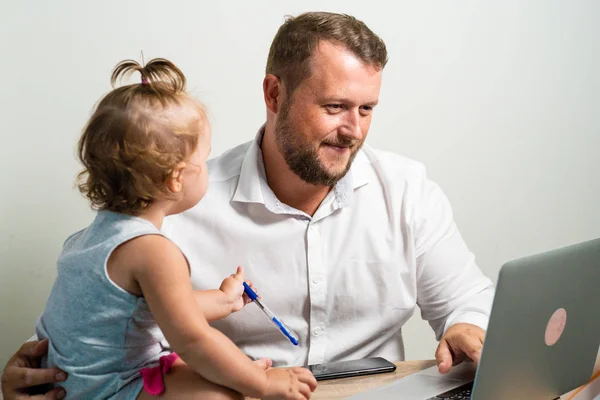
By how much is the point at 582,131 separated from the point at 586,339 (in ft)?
5.11

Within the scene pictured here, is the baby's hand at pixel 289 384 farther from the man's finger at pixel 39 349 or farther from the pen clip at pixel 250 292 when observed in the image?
the man's finger at pixel 39 349

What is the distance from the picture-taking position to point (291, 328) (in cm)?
179

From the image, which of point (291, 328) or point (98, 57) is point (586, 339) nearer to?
point (291, 328)

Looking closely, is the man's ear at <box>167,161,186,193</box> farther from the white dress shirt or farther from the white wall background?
the white wall background

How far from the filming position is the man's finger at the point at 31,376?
128 centimetres

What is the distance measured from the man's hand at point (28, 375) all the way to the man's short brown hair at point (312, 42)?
85 cm

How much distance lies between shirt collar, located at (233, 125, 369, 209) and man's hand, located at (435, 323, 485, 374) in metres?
0.47

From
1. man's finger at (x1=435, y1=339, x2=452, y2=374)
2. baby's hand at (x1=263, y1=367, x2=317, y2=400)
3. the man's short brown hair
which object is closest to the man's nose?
the man's short brown hair

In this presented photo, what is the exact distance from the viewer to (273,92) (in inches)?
74.8

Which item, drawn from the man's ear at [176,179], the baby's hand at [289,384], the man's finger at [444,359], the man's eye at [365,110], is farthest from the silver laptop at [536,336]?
the man's eye at [365,110]

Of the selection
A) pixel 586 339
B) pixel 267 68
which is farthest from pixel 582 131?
pixel 586 339

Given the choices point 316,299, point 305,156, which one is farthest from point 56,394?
point 305,156

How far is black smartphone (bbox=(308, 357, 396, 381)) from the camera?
1451 mm

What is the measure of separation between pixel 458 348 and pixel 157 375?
629 millimetres
